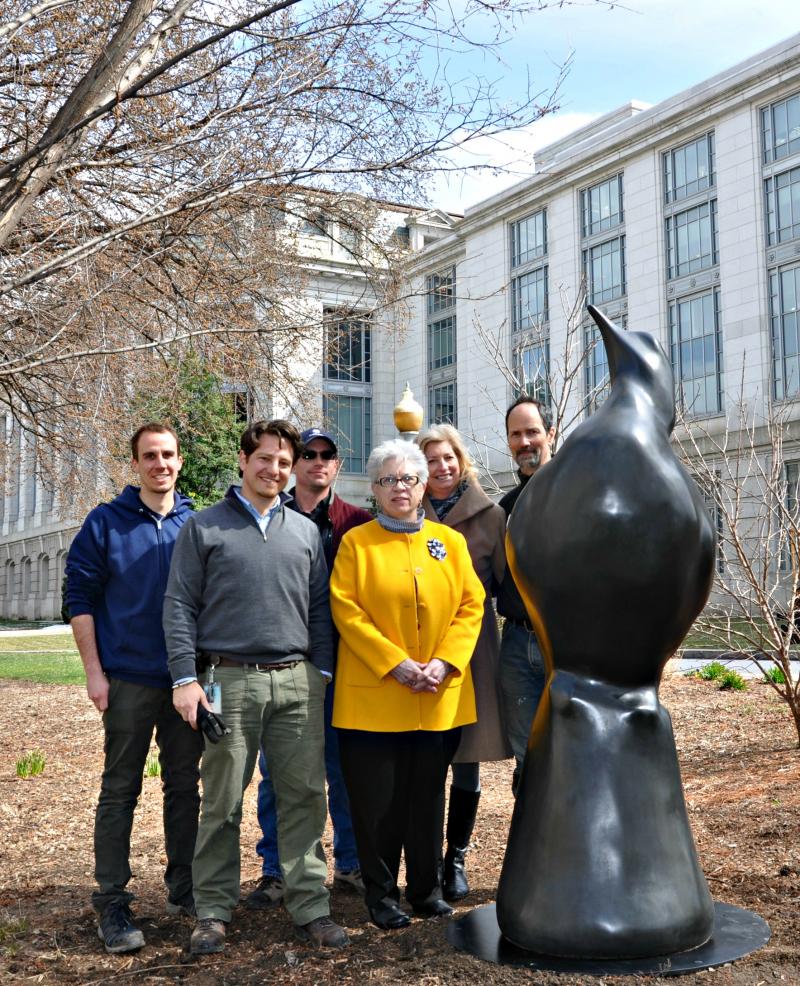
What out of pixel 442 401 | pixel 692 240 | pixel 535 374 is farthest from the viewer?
pixel 442 401

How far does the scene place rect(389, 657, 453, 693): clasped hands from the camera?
13.0ft

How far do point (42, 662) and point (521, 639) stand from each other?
15708mm

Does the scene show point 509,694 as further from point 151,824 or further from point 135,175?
point 135,175

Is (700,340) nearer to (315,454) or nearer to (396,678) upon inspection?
(315,454)

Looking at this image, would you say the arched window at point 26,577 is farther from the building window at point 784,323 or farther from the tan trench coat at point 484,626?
the tan trench coat at point 484,626

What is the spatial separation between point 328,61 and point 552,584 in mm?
4162

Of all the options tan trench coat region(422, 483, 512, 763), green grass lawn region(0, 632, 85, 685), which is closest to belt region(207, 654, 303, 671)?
tan trench coat region(422, 483, 512, 763)

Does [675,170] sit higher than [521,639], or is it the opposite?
[675,170]

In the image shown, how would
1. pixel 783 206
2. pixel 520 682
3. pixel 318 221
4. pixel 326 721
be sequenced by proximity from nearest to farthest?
pixel 520 682 → pixel 326 721 → pixel 318 221 → pixel 783 206

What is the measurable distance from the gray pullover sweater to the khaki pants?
0.12 meters

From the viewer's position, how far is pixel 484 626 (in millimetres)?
4660

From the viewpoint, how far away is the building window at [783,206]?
2841 centimetres

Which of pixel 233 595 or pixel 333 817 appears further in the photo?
pixel 333 817

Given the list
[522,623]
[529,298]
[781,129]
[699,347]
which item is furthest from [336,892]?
[529,298]
